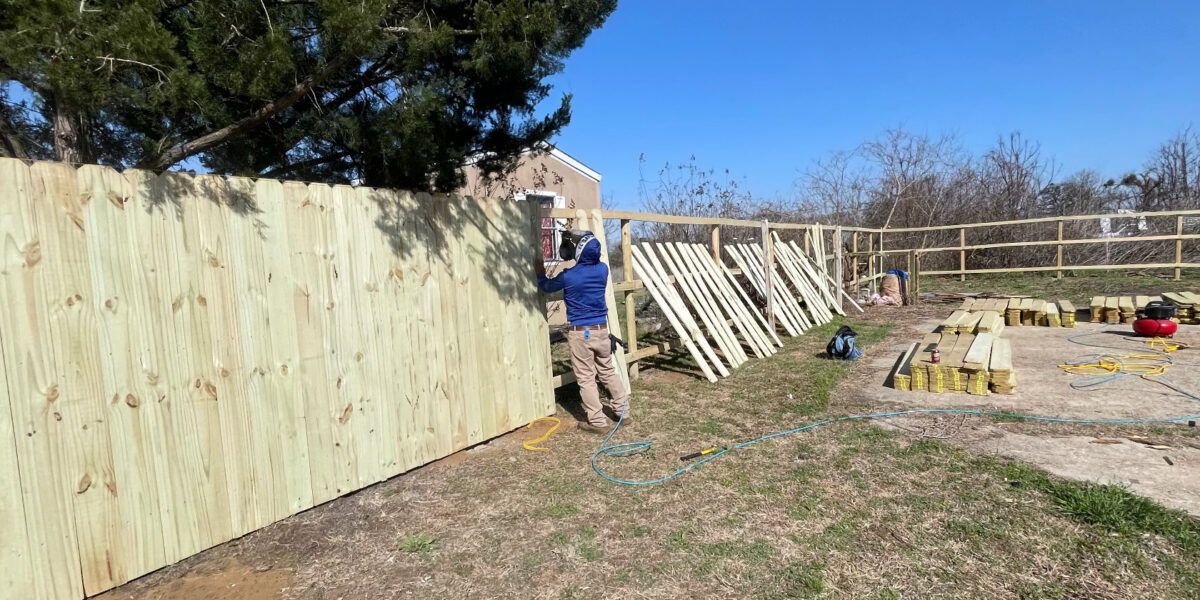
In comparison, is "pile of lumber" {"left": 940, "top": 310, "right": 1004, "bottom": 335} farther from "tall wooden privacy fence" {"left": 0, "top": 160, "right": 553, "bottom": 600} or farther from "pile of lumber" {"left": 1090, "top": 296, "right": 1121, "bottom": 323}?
"tall wooden privacy fence" {"left": 0, "top": 160, "right": 553, "bottom": 600}

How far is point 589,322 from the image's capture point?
5.07 meters

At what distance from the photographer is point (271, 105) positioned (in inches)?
164

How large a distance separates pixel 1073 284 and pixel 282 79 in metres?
17.9

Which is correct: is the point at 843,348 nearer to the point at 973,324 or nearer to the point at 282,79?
the point at 973,324

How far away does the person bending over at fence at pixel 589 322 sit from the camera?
5.04 meters

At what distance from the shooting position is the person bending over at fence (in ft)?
16.5

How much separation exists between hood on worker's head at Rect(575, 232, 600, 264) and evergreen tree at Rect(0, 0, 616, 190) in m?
1.37

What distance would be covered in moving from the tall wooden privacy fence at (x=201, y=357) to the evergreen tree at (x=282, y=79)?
793 millimetres

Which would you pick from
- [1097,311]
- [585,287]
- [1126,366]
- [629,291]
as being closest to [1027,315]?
[1097,311]

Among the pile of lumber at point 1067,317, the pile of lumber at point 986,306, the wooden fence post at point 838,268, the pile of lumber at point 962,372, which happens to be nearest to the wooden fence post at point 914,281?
the wooden fence post at point 838,268

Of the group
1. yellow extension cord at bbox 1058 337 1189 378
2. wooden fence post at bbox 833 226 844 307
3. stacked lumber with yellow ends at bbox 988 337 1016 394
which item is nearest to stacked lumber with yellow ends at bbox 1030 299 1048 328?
yellow extension cord at bbox 1058 337 1189 378

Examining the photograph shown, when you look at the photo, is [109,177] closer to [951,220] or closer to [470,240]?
[470,240]

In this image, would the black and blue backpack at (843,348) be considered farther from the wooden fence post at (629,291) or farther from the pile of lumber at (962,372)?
the wooden fence post at (629,291)

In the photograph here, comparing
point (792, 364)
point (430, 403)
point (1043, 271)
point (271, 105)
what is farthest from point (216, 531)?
point (1043, 271)
